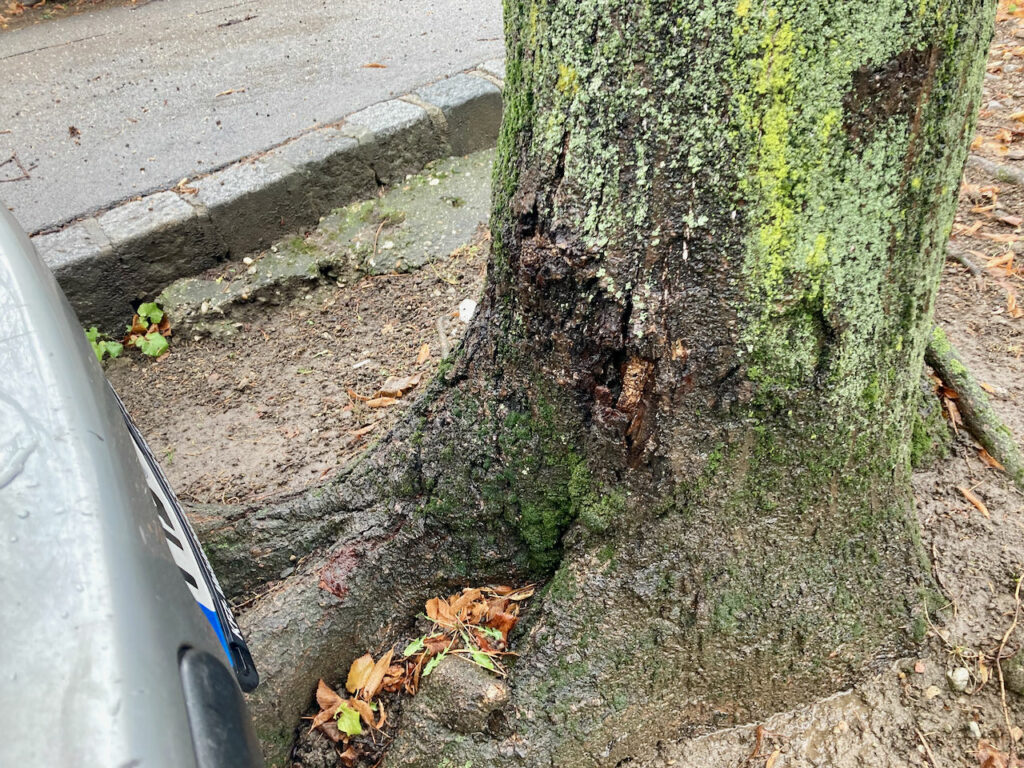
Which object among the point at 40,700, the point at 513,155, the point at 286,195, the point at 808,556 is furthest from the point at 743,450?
the point at 286,195

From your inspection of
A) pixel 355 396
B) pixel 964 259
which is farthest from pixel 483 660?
pixel 964 259

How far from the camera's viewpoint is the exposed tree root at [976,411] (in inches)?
Answer: 73.7

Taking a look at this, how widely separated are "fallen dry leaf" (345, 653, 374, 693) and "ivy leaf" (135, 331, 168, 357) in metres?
2.30

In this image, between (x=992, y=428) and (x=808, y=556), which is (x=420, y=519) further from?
(x=992, y=428)

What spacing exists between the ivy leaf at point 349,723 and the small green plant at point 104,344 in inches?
97.2

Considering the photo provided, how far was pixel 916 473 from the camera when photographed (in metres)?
1.91

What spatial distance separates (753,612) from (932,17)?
3.74ft

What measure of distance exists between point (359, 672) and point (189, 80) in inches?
202

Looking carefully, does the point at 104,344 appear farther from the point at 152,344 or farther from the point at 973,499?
the point at 973,499

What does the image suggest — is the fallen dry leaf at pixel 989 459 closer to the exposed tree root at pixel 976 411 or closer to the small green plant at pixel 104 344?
the exposed tree root at pixel 976 411

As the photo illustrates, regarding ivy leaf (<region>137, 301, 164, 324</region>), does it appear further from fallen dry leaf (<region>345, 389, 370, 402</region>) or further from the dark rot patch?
the dark rot patch

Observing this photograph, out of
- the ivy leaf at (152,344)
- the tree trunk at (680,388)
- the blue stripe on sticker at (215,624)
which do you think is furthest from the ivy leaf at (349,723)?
the ivy leaf at (152,344)

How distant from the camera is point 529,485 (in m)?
1.67

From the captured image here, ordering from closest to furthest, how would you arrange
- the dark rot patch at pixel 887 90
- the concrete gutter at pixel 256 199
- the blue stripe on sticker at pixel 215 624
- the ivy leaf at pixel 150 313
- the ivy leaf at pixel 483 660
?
the blue stripe on sticker at pixel 215 624
the dark rot patch at pixel 887 90
the ivy leaf at pixel 483 660
the concrete gutter at pixel 256 199
the ivy leaf at pixel 150 313
